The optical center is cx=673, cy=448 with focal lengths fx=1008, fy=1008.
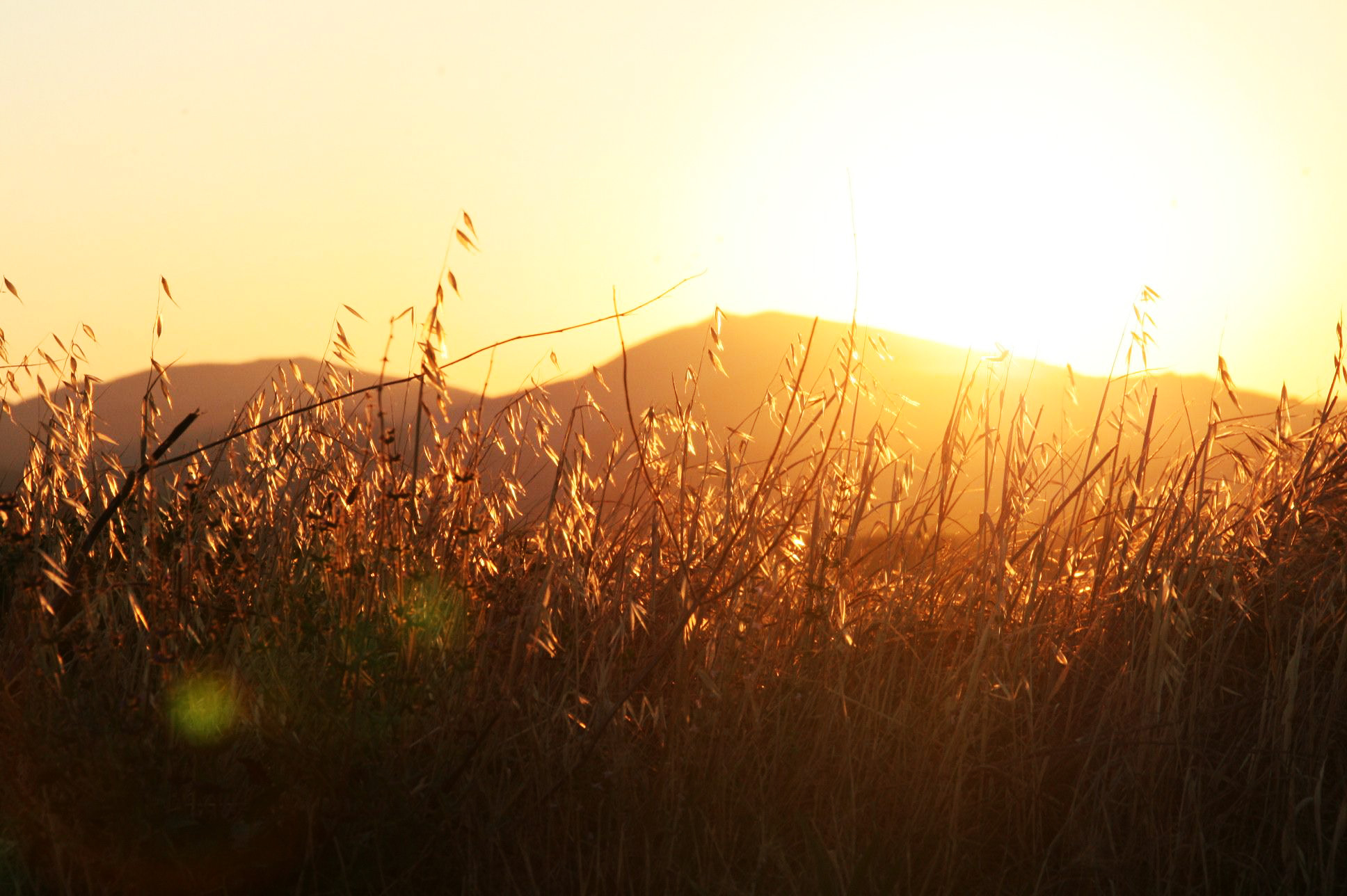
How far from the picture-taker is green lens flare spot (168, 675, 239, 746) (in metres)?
1.47

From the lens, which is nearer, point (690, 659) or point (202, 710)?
point (202, 710)

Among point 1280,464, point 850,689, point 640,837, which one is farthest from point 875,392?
point 640,837

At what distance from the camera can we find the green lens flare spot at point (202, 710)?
1467mm

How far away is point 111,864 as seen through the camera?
1356mm

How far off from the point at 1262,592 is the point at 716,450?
4.14 ft

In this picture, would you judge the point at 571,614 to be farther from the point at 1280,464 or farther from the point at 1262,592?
the point at 1280,464

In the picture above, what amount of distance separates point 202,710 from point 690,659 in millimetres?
822

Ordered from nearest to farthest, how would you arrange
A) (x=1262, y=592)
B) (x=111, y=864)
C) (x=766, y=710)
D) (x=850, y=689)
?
(x=111, y=864)
(x=766, y=710)
(x=850, y=689)
(x=1262, y=592)

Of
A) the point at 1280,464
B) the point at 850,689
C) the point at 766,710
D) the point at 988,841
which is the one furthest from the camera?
the point at 1280,464

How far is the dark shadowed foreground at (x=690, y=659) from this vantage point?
146cm

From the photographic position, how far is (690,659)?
1.88 meters

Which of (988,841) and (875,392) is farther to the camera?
(875,392)

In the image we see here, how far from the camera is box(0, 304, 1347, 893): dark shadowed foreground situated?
1.46 metres

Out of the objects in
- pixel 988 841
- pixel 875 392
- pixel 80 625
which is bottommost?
pixel 988 841
